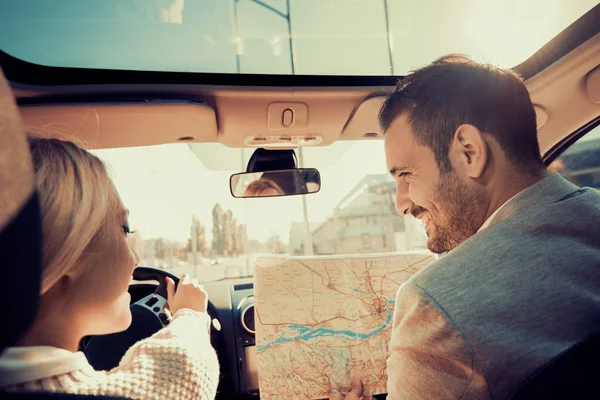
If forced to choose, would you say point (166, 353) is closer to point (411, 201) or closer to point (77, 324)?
point (77, 324)

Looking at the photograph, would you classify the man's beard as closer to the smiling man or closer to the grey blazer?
the smiling man

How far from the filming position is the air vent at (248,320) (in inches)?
103

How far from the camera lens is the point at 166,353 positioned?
3.81 feet

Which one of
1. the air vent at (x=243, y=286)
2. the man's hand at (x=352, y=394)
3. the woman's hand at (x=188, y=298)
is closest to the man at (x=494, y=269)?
the man's hand at (x=352, y=394)

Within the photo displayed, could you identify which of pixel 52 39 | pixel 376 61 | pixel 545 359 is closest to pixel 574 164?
pixel 376 61

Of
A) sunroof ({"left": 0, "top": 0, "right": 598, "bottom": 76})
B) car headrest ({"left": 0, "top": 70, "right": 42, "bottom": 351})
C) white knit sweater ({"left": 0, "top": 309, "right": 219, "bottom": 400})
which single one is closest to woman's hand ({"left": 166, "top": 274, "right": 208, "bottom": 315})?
white knit sweater ({"left": 0, "top": 309, "right": 219, "bottom": 400})

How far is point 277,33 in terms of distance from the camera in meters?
2.51

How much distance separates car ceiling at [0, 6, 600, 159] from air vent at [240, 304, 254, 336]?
110 cm

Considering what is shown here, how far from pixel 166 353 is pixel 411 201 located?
1304mm

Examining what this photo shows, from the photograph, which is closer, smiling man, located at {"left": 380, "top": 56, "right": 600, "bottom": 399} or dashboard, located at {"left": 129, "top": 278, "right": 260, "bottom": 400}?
smiling man, located at {"left": 380, "top": 56, "right": 600, "bottom": 399}

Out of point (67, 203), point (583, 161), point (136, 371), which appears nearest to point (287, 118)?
point (67, 203)

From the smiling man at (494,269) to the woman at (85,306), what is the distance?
0.64 meters

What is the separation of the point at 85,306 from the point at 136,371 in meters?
0.24

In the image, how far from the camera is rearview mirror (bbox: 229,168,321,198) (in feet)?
9.06
